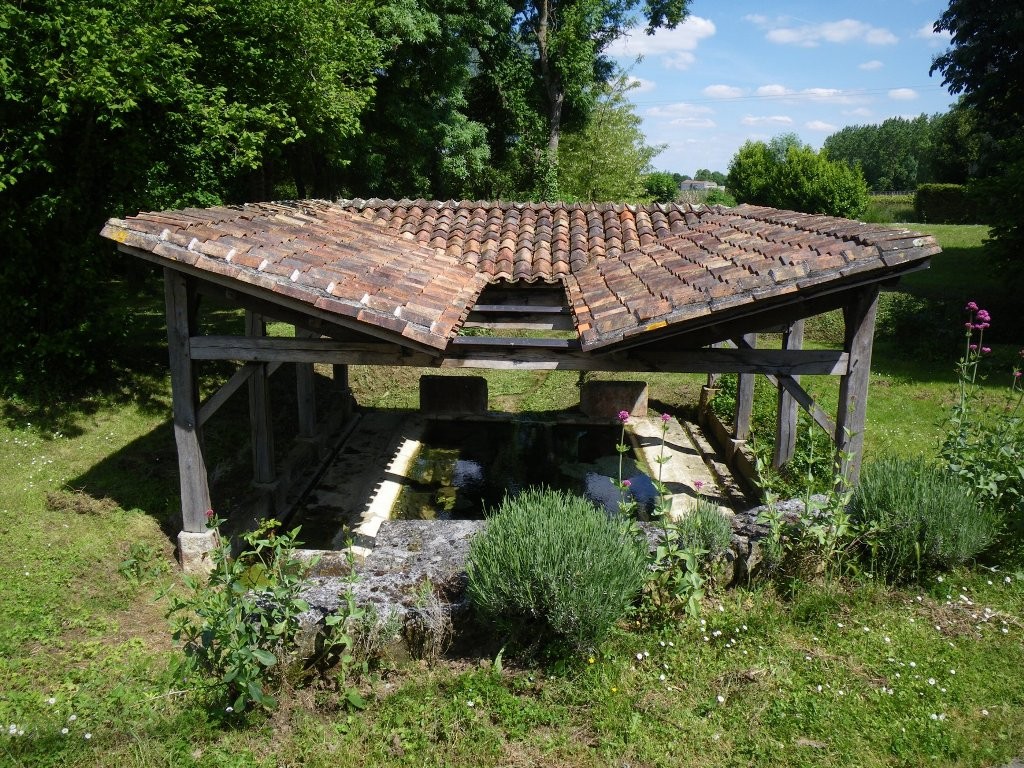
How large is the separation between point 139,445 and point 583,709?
7.84 m

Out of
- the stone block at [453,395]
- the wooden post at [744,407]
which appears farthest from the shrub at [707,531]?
the stone block at [453,395]

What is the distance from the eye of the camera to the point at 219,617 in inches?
A: 135

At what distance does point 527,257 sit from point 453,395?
4.27 m

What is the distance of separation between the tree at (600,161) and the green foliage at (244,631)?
24.5m

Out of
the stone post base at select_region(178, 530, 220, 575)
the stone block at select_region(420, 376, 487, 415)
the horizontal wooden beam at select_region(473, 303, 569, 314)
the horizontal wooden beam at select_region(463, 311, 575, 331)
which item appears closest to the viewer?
the stone post base at select_region(178, 530, 220, 575)

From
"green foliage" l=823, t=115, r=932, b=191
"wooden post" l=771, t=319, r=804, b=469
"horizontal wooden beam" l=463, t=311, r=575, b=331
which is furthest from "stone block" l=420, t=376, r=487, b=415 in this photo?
"green foliage" l=823, t=115, r=932, b=191

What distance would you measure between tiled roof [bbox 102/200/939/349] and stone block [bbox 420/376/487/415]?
9.91 feet

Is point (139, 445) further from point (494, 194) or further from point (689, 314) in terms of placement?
point (494, 194)

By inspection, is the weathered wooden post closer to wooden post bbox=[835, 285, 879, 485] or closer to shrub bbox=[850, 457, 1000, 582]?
A: shrub bbox=[850, 457, 1000, 582]

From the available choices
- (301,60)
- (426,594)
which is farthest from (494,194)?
(426,594)

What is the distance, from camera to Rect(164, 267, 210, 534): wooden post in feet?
20.7

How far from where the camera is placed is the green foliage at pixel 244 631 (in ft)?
11.1

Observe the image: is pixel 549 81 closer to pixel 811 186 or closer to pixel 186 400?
pixel 811 186

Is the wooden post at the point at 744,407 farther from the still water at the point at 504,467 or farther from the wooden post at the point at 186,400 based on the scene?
the wooden post at the point at 186,400
